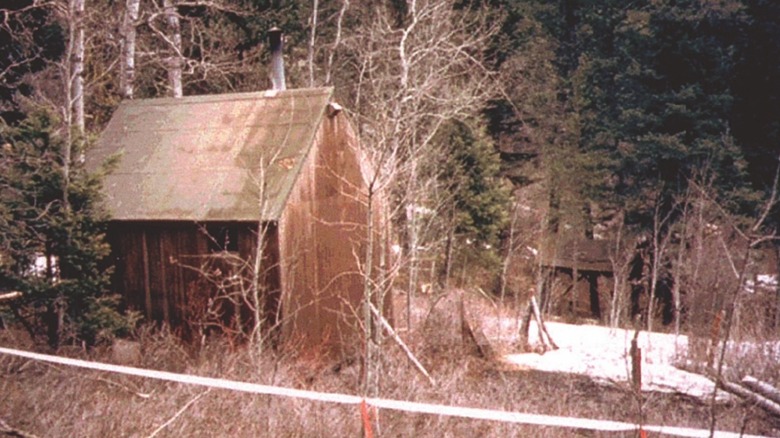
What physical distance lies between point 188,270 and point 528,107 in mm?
21308

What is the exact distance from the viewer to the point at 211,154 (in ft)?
42.5

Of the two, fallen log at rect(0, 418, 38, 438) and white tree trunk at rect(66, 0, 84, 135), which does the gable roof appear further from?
fallen log at rect(0, 418, 38, 438)

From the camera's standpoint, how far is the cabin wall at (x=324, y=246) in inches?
472

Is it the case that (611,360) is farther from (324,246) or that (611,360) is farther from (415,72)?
(415,72)

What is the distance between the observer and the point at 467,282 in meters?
25.2

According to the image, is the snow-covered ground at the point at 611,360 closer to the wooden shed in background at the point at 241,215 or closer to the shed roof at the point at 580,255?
the wooden shed in background at the point at 241,215

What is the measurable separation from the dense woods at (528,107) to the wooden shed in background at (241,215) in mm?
4106

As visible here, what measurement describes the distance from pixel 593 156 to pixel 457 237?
8.81 metres

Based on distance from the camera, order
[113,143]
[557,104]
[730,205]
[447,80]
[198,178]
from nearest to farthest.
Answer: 1. [198,178]
2. [113,143]
3. [447,80]
4. [730,205]
5. [557,104]

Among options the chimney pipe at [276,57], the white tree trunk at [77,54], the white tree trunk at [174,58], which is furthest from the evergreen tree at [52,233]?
the white tree trunk at [174,58]

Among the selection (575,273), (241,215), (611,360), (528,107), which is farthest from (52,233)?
(528,107)

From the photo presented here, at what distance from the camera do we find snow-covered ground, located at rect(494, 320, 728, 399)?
12617 millimetres

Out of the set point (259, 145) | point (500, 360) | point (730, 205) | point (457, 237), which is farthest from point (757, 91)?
point (259, 145)

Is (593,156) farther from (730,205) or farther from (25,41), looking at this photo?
(25,41)
